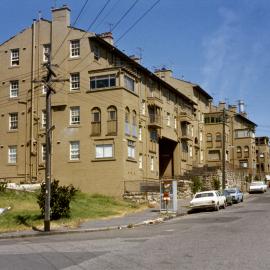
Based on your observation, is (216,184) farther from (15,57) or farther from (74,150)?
(15,57)

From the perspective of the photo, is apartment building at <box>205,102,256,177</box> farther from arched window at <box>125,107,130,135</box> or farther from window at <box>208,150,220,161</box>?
arched window at <box>125,107,130,135</box>

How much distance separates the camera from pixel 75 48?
4891cm

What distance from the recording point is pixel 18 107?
51.3m

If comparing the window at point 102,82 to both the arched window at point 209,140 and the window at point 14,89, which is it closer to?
the window at point 14,89

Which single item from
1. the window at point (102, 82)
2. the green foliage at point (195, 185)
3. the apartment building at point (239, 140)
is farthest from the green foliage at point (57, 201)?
the apartment building at point (239, 140)

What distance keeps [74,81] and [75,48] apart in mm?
2919

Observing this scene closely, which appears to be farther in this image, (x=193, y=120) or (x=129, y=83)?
(x=193, y=120)

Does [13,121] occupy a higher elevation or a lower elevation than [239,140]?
lower

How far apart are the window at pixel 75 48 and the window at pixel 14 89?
20.9 feet

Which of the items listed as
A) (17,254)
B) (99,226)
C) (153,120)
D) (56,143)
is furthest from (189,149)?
(17,254)

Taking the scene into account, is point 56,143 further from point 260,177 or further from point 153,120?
point 260,177

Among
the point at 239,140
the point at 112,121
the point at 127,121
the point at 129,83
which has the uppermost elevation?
the point at 129,83

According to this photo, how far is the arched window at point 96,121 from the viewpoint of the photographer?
4741 cm

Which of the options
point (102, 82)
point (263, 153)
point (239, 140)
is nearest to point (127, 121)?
point (102, 82)
